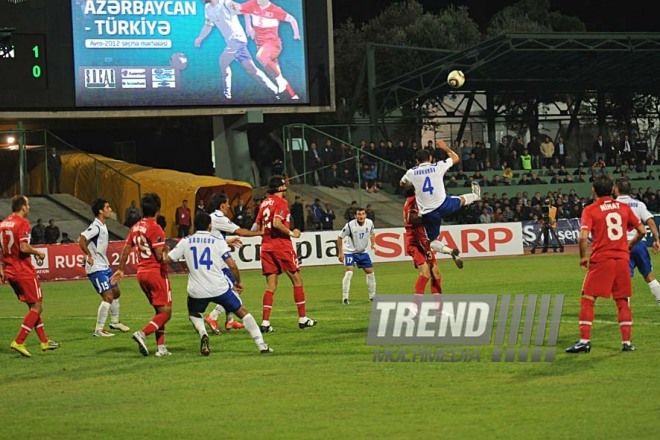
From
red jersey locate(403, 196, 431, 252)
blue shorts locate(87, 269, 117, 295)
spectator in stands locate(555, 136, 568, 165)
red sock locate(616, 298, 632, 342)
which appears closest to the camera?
red sock locate(616, 298, 632, 342)

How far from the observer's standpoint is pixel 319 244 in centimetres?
3722

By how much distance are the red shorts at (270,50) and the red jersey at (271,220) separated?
82.5 ft

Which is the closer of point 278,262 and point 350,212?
point 278,262

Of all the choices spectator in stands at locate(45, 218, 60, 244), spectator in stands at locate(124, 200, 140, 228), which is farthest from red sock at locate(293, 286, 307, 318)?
spectator in stands at locate(45, 218, 60, 244)

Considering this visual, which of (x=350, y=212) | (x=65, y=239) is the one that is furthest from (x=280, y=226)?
(x=350, y=212)

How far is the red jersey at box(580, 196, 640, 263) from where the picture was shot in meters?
12.7

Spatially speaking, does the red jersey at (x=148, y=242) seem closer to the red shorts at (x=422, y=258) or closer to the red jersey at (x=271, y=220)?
the red jersey at (x=271, y=220)

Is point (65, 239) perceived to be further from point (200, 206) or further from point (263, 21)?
point (263, 21)

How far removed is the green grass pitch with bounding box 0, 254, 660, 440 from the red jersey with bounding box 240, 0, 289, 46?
82.0 ft

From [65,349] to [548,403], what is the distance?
838 cm

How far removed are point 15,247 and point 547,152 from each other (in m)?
37.8

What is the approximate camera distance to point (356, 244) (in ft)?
77.7

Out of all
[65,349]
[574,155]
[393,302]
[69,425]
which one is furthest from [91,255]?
[574,155]

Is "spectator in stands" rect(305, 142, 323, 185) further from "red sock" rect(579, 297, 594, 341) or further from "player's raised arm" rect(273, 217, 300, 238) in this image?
"red sock" rect(579, 297, 594, 341)
